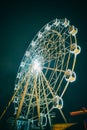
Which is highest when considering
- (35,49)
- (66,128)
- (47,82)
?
(35,49)

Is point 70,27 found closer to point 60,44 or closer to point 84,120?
point 60,44

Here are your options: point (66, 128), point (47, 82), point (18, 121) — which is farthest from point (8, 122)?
point (66, 128)

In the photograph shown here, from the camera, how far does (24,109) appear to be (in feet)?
52.1

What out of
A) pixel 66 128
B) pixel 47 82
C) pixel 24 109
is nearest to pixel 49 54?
pixel 47 82

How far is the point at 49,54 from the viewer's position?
586 inches

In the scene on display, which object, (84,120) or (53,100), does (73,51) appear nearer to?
(53,100)

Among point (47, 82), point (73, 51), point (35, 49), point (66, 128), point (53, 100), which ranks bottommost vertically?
point (66, 128)

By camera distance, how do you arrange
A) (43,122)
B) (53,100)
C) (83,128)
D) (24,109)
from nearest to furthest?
(83,128) → (53,100) → (43,122) → (24,109)

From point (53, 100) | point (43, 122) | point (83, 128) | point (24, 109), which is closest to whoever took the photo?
point (83, 128)

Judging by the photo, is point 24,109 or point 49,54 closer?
point 49,54

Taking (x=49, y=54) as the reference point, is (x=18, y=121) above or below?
below

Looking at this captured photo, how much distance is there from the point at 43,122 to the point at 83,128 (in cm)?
507

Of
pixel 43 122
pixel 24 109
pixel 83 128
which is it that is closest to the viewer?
pixel 83 128

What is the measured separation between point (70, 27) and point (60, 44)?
127cm
